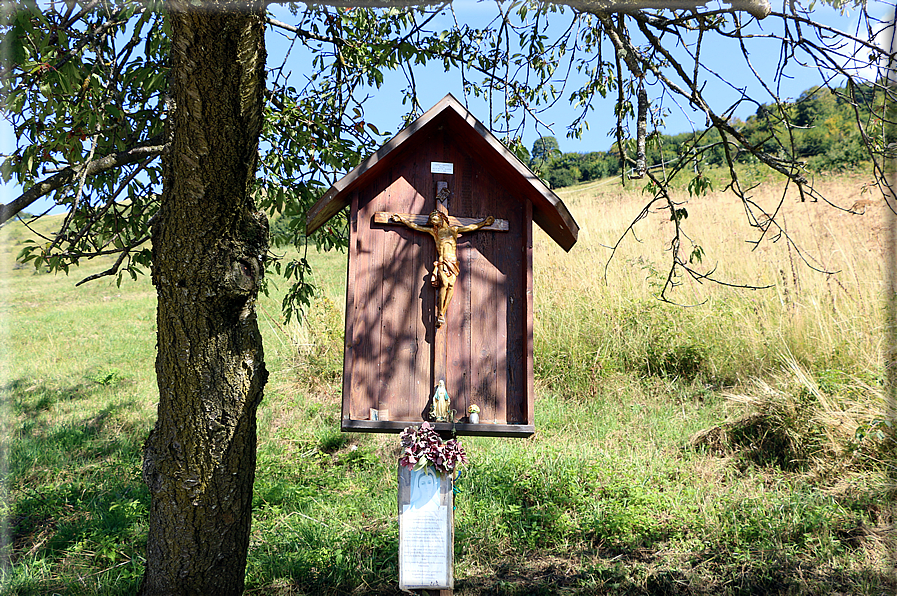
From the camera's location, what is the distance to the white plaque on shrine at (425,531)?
2760 mm

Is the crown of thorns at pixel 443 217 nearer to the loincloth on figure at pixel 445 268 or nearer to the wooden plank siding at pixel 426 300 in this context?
the wooden plank siding at pixel 426 300

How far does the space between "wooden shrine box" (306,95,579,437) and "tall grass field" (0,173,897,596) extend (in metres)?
1.49

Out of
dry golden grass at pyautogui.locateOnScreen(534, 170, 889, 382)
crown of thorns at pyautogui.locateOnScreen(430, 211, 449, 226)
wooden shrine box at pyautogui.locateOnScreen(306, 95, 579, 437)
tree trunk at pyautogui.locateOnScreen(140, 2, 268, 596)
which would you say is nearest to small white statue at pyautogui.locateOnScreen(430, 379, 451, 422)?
wooden shrine box at pyautogui.locateOnScreen(306, 95, 579, 437)

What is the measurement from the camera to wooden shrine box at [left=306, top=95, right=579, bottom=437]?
289 cm

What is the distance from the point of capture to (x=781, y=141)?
7.73m

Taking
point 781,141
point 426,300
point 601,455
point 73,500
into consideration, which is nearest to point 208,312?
point 426,300

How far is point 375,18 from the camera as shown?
492cm

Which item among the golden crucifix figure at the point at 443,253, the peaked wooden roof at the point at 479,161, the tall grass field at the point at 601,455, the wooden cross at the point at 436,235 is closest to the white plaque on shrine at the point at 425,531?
the wooden cross at the point at 436,235

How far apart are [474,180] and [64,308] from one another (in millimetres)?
13820

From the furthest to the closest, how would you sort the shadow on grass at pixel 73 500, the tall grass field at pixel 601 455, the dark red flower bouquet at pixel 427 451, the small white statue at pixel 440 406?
the tall grass field at pixel 601 455 → the shadow on grass at pixel 73 500 → the small white statue at pixel 440 406 → the dark red flower bouquet at pixel 427 451

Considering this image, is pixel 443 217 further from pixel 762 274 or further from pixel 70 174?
pixel 762 274

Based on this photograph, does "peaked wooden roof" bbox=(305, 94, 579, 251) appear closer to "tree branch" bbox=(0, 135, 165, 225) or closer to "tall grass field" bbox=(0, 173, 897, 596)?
"tree branch" bbox=(0, 135, 165, 225)

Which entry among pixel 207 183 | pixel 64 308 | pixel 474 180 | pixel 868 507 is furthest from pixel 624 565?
pixel 64 308

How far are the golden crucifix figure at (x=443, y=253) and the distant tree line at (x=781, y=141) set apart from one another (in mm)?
1228
